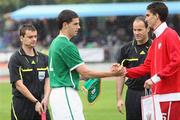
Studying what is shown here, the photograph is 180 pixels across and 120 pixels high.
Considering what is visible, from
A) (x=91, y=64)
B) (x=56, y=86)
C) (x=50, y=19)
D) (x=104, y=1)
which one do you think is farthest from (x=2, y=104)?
(x=104, y=1)

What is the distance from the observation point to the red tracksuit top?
330 inches

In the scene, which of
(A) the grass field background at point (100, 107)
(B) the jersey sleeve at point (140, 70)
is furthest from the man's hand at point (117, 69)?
(A) the grass field background at point (100, 107)

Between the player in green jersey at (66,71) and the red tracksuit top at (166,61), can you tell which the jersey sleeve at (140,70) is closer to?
the red tracksuit top at (166,61)

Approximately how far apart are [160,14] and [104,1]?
36.4m

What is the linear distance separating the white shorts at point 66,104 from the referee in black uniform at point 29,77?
115cm

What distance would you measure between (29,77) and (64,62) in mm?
1388

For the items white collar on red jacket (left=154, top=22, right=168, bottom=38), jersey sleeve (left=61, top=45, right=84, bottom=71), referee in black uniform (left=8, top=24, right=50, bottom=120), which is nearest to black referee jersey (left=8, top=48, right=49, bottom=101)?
referee in black uniform (left=8, top=24, right=50, bottom=120)

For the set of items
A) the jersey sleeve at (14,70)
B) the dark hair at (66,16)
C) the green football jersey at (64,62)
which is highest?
the dark hair at (66,16)

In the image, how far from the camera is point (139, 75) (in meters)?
9.41

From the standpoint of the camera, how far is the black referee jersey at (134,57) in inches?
404

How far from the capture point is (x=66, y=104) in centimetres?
855

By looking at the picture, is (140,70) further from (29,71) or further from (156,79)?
(29,71)

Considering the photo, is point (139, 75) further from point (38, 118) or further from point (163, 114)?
point (38, 118)

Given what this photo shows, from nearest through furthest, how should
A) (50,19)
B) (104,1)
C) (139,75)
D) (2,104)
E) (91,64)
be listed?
(139,75) → (2,104) → (91,64) → (50,19) → (104,1)
